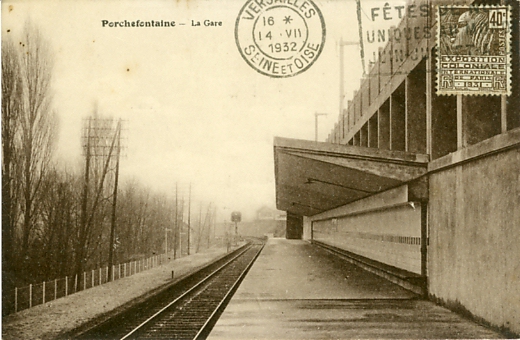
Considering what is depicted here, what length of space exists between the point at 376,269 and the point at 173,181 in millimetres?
34501

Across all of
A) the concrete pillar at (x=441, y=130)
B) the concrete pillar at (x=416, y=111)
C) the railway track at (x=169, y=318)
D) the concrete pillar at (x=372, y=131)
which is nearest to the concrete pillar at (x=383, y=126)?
the concrete pillar at (x=372, y=131)

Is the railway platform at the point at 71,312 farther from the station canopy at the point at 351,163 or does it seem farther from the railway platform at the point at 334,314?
the station canopy at the point at 351,163

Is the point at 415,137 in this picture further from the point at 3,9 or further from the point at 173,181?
the point at 173,181

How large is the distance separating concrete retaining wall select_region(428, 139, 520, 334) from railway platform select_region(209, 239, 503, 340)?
0.41 m

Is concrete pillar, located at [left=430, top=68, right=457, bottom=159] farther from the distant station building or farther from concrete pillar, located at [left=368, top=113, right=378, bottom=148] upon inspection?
concrete pillar, located at [left=368, top=113, right=378, bottom=148]

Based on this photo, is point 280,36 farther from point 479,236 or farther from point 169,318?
point 169,318

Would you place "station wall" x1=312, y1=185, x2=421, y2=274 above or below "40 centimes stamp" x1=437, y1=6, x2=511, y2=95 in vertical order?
below

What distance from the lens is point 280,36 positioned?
9.30 meters

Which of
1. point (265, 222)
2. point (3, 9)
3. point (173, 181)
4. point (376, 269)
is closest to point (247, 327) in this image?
point (3, 9)

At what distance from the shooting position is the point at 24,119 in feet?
63.4

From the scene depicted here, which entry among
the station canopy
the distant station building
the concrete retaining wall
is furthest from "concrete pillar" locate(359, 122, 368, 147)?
the concrete retaining wall

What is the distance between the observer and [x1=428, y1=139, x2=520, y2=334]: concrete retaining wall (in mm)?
7434
